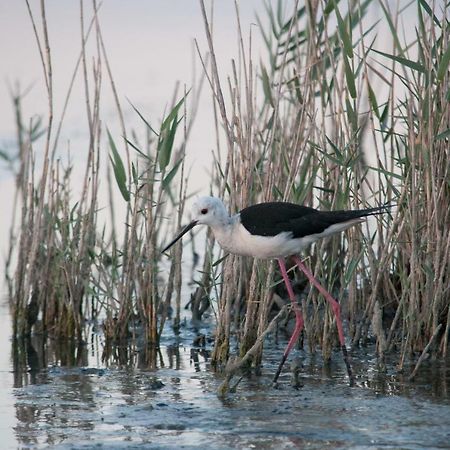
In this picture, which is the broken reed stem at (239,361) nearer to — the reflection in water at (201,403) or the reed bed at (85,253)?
the reflection in water at (201,403)

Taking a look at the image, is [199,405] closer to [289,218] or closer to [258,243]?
[258,243]

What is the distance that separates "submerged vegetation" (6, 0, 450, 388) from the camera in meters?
6.22

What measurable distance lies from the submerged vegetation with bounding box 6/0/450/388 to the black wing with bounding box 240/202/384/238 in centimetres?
25

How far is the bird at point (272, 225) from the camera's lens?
600cm

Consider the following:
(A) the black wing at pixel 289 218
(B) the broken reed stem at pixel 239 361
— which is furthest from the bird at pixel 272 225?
(B) the broken reed stem at pixel 239 361

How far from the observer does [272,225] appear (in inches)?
236

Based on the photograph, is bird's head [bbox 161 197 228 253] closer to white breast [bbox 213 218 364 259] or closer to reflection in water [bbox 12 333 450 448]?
white breast [bbox 213 218 364 259]

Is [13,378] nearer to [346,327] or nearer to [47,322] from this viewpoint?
[47,322]

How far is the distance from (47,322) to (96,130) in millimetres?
1329

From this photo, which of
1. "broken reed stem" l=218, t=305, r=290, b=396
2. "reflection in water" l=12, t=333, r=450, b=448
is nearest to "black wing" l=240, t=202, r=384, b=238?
"broken reed stem" l=218, t=305, r=290, b=396

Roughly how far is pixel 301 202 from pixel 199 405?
5.14ft

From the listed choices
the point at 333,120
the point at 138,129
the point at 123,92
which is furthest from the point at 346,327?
the point at 123,92

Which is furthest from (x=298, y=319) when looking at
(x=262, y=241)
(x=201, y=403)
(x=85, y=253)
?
(x=85, y=253)

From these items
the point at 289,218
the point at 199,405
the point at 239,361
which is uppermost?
the point at 289,218
